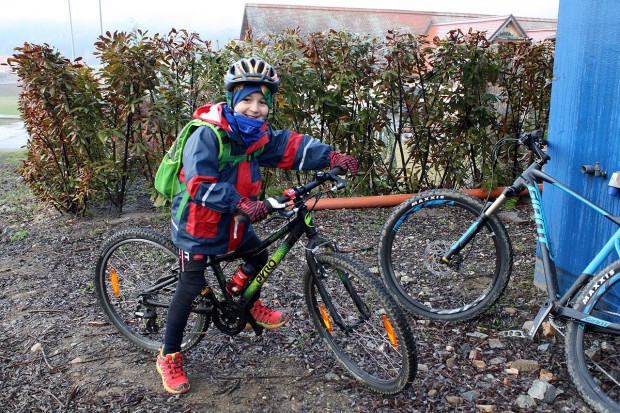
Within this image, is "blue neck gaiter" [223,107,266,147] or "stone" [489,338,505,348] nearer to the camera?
A: "blue neck gaiter" [223,107,266,147]

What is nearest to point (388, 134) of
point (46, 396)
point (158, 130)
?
point (158, 130)

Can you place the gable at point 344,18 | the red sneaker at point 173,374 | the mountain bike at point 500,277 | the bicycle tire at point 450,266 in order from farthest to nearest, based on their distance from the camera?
1. the gable at point 344,18
2. the bicycle tire at point 450,266
3. the red sneaker at point 173,374
4. the mountain bike at point 500,277

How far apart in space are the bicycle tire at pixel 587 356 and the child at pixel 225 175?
1325 millimetres

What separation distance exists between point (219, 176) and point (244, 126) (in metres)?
0.30

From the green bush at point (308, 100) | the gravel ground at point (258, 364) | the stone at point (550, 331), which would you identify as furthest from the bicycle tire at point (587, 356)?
the green bush at point (308, 100)

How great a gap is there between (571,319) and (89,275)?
3.64 meters

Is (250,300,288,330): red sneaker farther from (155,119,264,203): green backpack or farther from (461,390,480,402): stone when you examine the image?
(461,390,480,402): stone

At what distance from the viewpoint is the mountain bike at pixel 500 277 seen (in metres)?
2.79

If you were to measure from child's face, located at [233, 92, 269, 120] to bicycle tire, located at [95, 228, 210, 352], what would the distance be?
87 centimetres

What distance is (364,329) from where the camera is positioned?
306 centimetres

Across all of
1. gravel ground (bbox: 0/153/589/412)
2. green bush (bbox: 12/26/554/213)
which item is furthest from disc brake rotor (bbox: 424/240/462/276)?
green bush (bbox: 12/26/554/213)

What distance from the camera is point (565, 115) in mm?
3531

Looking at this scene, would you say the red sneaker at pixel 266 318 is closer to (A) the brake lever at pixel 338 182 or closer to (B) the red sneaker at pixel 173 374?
(B) the red sneaker at pixel 173 374

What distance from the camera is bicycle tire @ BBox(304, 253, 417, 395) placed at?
2689mm
